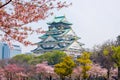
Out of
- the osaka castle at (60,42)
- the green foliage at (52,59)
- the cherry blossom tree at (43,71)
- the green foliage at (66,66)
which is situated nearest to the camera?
the green foliage at (66,66)

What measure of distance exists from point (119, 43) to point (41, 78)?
15.5 metres

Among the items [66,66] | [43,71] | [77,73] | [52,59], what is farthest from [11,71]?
[52,59]

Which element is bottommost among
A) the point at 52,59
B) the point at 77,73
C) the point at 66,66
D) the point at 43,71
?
the point at 77,73

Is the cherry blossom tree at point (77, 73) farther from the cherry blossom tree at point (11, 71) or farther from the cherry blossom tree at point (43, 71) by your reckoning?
the cherry blossom tree at point (11, 71)

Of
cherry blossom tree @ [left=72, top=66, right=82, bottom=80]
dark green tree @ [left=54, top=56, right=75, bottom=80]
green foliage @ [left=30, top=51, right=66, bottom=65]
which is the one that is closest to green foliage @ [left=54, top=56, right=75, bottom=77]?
dark green tree @ [left=54, top=56, right=75, bottom=80]

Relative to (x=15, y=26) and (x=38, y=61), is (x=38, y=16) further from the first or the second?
(x=38, y=61)

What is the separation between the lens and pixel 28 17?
412 inches

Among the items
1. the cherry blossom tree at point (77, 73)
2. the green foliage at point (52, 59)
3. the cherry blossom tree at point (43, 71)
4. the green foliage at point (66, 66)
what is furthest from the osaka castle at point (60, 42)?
the green foliage at point (66, 66)

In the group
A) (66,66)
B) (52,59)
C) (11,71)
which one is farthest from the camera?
(52,59)

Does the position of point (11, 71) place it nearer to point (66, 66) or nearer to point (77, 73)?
point (77, 73)

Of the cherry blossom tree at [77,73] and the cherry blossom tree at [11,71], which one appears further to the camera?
the cherry blossom tree at [77,73]

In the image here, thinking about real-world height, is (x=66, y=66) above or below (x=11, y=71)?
above

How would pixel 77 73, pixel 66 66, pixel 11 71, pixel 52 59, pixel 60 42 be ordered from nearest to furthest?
pixel 66 66
pixel 11 71
pixel 77 73
pixel 52 59
pixel 60 42

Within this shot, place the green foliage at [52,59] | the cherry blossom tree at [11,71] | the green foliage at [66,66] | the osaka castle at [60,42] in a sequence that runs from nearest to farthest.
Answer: the green foliage at [66,66], the cherry blossom tree at [11,71], the green foliage at [52,59], the osaka castle at [60,42]
